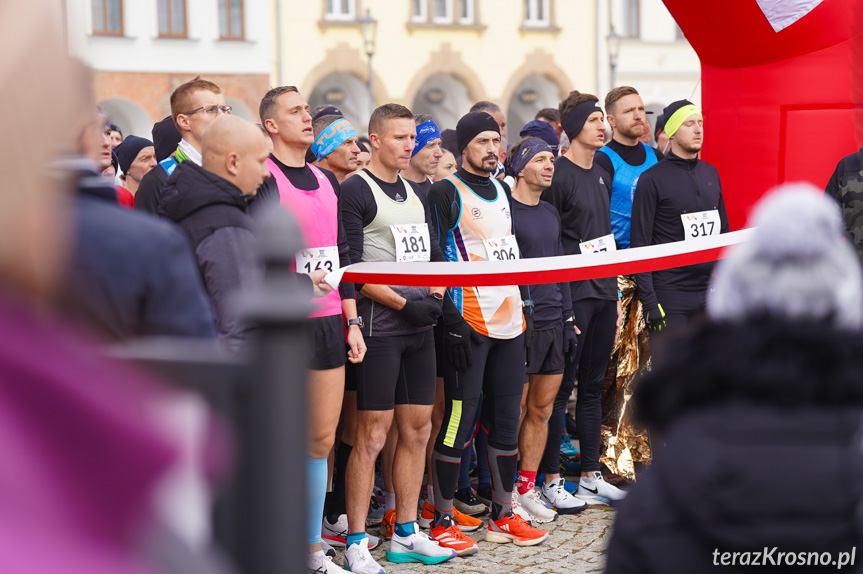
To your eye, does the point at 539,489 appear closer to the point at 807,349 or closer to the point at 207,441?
the point at 807,349

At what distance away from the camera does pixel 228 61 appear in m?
31.1

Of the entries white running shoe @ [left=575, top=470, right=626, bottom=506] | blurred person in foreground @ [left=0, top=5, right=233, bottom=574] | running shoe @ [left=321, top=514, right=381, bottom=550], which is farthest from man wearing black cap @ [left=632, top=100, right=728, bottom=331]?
blurred person in foreground @ [left=0, top=5, right=233, bottom=574]

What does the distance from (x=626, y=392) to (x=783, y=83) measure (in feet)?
6.92

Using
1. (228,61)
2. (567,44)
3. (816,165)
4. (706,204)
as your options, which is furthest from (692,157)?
(567,44)

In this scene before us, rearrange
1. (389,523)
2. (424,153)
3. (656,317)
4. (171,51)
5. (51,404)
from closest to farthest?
(51,404) → (389,523) → (656,317) → (424,153) → (171,51)

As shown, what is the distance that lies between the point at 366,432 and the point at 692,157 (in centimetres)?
280

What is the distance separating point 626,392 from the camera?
6508mm

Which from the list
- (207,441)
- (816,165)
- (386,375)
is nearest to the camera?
(207,441)

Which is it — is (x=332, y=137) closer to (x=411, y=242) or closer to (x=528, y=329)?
(x=411, y=242)

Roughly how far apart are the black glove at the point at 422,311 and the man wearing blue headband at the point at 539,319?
2.46 feet

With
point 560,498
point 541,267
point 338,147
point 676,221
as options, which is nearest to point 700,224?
point 676,221

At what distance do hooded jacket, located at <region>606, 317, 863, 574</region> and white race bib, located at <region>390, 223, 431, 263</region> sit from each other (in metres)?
3.47

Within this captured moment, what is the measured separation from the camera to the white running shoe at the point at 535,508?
5895 millimetres

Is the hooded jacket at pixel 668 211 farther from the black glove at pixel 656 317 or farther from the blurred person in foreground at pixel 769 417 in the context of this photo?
the blurred person in foreground at pixel 769 417
